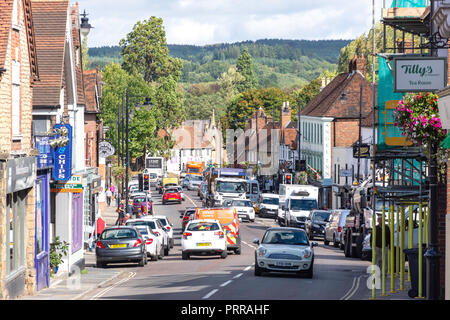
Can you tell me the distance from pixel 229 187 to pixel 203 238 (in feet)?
105

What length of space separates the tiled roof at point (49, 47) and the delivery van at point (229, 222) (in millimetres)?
12074

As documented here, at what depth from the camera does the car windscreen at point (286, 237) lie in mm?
28688

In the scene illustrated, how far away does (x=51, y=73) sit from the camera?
2872cm

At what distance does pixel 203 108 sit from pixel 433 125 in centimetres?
17671

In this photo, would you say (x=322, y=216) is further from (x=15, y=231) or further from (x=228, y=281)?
(x=15, y=231)

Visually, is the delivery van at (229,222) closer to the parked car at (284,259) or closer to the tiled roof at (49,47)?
the parked car at (284,259)

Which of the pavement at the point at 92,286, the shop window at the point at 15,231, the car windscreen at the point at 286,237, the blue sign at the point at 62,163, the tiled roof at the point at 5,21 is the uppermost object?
the tiled roof at the point at 5,21

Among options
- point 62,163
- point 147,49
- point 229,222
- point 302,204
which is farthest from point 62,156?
point 147,49

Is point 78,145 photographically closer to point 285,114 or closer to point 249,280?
point 249,280

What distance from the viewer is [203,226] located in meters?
36.0

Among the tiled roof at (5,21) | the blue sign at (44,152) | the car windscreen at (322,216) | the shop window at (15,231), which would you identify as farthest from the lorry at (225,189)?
the tiled roof at (5,21)

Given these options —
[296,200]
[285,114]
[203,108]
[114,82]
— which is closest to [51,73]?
[296,200]

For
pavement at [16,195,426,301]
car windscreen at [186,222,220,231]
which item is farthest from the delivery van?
pavement at [16,195,426,301]

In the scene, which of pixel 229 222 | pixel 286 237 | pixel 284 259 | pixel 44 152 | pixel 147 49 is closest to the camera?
pixel 44 152
